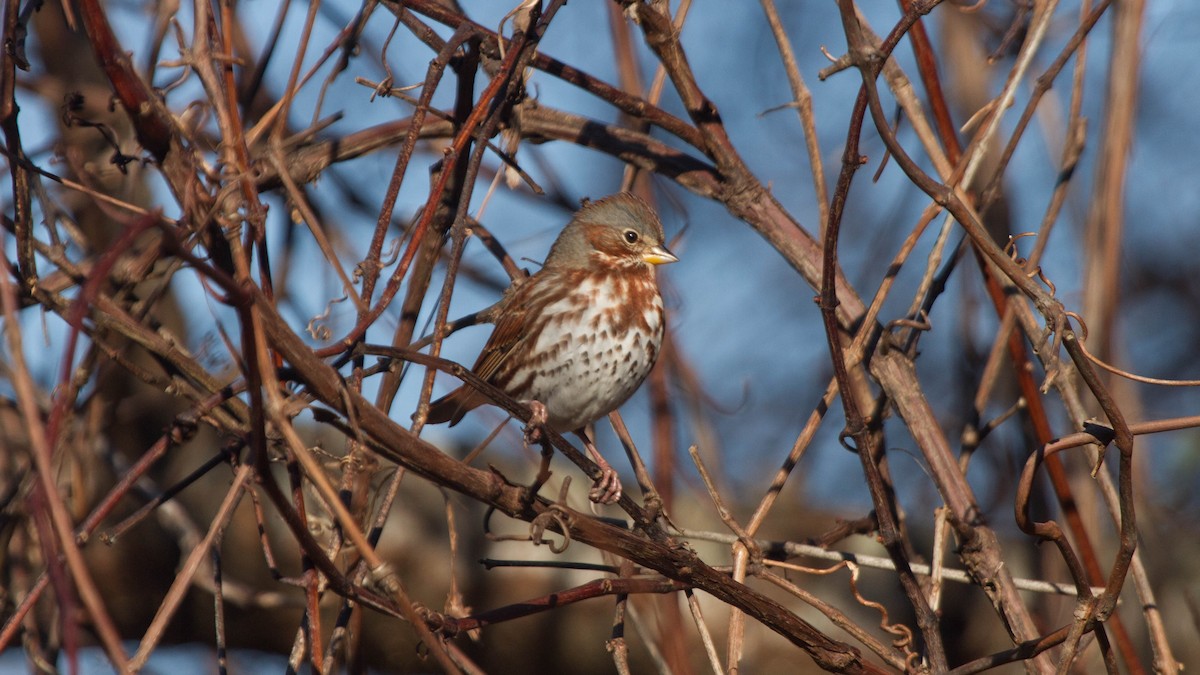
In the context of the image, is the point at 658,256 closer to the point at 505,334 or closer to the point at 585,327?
the point at 585,327

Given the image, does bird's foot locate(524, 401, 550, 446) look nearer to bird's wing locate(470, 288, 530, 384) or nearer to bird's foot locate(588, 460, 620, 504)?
bird's foot locate(588, 460, 620, 504)

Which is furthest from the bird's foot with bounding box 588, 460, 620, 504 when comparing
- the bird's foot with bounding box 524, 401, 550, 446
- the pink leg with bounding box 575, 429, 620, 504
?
the bird's foot with bounding box 524, 401, 550, 446

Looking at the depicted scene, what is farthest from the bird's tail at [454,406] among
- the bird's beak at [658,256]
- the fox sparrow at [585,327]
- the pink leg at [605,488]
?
the bird's beak at [658,256]

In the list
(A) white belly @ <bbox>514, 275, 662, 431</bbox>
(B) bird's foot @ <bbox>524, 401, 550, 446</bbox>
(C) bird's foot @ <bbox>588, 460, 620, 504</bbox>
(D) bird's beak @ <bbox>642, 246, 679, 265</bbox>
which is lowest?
(B) bird's foot @ <bbox>524, 401, 550, 446</bbox>

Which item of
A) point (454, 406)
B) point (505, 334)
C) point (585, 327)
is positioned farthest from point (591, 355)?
point (454, 406)

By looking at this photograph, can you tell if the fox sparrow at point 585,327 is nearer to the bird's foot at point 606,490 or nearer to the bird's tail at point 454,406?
the bird's tail at point 454,406

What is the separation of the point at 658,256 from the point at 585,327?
0.43 m

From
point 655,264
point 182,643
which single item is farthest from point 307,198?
point 182,643

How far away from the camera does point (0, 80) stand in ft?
7.29

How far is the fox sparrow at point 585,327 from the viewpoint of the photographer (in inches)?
140

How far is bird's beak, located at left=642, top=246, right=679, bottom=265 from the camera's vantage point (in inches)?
152

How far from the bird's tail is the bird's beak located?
81 cm

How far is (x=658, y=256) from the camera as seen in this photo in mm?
3877

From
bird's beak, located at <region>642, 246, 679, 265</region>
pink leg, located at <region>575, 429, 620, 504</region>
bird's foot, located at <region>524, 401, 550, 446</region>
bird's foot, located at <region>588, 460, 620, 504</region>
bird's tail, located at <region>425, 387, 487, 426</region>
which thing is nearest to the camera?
bird's foot, located at <region>524, 401, 550, 446</region>
